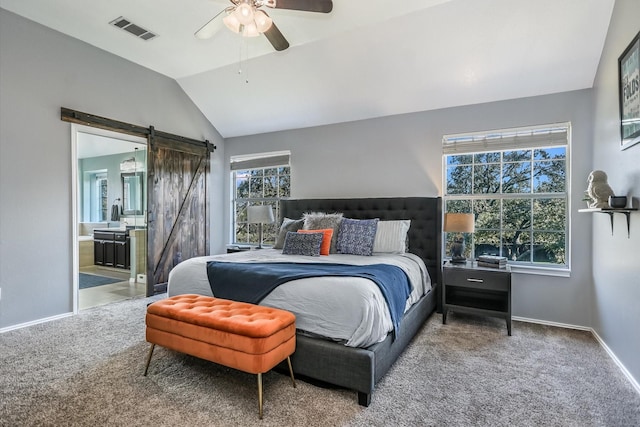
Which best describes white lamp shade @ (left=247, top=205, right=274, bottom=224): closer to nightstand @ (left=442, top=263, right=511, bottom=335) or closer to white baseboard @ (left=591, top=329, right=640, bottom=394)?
nightstand @ (left=442, top=263, right=511, bottom=335)

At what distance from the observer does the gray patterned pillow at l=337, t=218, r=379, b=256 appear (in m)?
3.60

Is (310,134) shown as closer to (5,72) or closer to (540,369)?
(5,72)

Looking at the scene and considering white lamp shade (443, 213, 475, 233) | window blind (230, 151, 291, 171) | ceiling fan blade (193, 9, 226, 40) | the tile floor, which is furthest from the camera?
window blind (230, 151, 291, 171)

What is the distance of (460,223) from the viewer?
346cm

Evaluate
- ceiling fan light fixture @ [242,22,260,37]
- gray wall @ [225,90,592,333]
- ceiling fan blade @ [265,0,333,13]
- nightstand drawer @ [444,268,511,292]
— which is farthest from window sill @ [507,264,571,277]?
ceiling fan light fixture @ [242,22,260,37]

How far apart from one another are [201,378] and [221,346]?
20.0 inches

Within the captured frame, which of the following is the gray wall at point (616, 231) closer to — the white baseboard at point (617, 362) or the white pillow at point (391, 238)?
the white baseboard at point (617, 362)

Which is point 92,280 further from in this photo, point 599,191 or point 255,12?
point 599,191

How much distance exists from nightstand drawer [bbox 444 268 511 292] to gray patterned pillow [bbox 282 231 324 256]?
55.6 inches

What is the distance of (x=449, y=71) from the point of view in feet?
11.6

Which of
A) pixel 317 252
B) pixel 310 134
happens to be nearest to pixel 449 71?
pixel 310 134

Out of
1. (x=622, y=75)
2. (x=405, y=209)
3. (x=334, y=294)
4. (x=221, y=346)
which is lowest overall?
(x=221, y=346)

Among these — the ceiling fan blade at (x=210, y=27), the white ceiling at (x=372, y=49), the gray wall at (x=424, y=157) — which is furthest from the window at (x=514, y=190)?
the ceiling fan blade at (x=210, y=27)

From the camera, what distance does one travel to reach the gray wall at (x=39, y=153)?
321 cm
